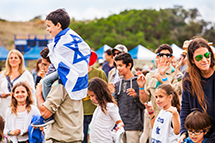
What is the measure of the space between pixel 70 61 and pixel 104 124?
4.81 ft

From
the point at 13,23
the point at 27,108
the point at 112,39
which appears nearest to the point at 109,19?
the point at 112,39

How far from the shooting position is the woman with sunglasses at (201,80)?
2539mm

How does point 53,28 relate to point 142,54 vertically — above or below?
below

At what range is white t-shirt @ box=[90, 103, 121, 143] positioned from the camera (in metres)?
4.05

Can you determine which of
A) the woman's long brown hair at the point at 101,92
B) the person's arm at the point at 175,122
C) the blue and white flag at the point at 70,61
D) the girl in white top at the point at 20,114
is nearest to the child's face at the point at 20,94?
the girl in white top at the point at 20,114

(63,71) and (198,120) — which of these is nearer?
(198,120)

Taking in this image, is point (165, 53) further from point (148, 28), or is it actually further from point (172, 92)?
point (148, 28)

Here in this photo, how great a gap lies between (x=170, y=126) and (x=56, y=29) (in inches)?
75.4

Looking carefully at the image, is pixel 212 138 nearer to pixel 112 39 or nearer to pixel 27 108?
pixel 27 108

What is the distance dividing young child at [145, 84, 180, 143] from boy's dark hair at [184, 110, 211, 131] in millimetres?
831

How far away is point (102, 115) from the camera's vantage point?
164 inches

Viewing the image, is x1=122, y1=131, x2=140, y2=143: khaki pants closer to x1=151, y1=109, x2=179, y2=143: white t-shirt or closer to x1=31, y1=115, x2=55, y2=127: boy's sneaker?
x1=151, y1=109, x2=179, y2=143: white t-shirt

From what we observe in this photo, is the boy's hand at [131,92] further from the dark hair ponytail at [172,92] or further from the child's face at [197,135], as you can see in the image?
the child's face at [197,135]

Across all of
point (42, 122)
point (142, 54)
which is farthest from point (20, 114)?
point (142, 54)
